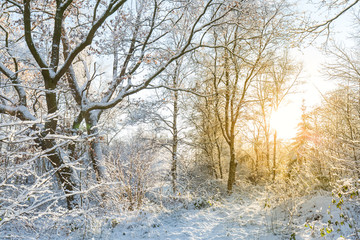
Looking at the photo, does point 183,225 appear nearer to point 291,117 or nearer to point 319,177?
point 319,177

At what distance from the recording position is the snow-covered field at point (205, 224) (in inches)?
185

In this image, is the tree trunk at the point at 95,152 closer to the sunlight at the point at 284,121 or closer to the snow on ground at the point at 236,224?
the snow on ground at the point at 236,224

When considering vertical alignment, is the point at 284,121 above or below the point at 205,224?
above

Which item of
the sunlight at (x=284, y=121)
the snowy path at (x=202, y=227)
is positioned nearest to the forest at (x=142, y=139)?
the snowy path at (x=202, y=227)

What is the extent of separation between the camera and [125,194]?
6.65m

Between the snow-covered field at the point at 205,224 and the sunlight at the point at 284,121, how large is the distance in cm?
1028

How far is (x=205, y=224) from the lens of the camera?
19.4 ft

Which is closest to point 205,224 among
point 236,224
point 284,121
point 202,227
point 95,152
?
point 202,227

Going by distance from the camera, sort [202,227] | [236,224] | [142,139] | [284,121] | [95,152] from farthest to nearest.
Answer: [284,121]
[142,139]
[95,152]
[236,224]
[202,227]

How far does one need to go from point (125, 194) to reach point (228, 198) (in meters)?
5.32

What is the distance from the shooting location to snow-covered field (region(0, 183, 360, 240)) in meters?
4.69

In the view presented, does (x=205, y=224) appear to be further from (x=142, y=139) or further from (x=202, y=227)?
(x=142, y=139)

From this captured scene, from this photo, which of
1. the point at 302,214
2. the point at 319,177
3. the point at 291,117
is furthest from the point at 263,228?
the point at 291,117

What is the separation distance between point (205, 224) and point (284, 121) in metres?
13.6
